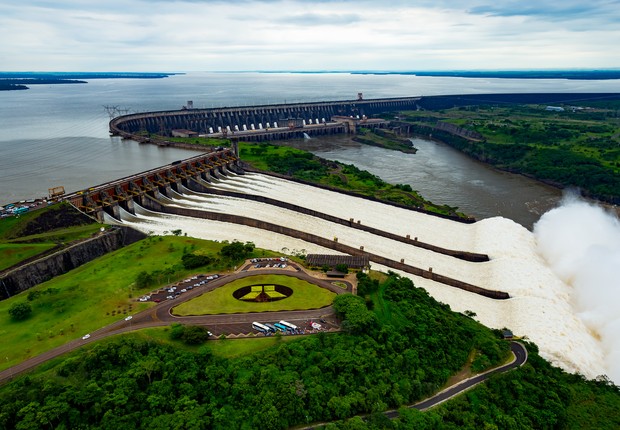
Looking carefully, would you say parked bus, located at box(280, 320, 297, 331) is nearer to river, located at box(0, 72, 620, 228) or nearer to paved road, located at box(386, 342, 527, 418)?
paved road, located at box(386, 342, 527, 418)

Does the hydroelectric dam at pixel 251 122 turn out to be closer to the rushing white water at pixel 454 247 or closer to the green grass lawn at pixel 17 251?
the rushing white water at pixel 454 247

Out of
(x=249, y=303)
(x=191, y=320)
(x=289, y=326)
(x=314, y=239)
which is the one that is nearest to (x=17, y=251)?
(x=191, y=320)

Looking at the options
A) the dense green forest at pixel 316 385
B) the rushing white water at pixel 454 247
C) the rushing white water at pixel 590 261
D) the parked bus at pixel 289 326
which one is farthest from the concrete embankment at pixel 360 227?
the parked bus at pixel 289 326

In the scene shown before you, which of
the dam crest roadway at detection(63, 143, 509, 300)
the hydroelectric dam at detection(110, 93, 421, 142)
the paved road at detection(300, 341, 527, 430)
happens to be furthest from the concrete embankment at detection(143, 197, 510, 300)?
the hydroelectric dam at detection(110, 93, 421, 142)

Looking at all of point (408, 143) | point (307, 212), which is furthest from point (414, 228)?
point (408, 143)

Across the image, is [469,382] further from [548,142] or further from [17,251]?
[548,142]

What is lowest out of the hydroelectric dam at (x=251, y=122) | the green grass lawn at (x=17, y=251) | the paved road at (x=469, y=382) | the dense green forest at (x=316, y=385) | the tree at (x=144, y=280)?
the paved road at (x=469, y=382)
